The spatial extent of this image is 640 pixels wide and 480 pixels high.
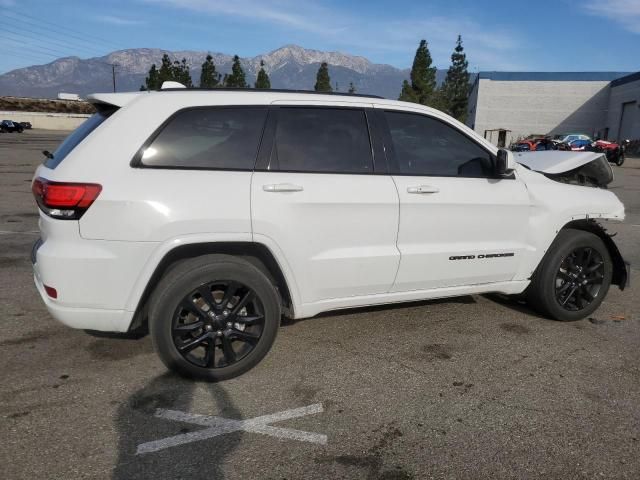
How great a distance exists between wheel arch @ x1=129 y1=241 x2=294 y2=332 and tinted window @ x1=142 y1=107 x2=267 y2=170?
503mm

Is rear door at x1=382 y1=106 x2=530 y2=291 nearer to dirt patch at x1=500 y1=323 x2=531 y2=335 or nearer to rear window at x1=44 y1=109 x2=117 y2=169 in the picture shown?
dirt patch at x1=500 y1=323 x2=531 y2=335

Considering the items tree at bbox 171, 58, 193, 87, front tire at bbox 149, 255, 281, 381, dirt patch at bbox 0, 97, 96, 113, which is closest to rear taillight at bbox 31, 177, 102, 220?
front tire at bbox 149, 255, 281, 381

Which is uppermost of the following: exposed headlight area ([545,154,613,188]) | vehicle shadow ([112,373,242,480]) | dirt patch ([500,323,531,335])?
exposed headlight area ([545,154,613,188])

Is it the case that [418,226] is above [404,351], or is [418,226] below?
above

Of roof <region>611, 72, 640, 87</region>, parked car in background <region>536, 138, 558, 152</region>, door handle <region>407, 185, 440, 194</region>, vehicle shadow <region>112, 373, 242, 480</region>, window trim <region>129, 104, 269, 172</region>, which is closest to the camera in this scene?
vehicle shadow <region>112, 373, 242, 480</region>

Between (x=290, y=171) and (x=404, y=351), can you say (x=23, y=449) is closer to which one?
(x=290, y=171)

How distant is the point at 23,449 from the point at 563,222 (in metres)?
4.09

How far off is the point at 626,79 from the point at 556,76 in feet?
36.3

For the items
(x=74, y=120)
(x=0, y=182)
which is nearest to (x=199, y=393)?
(x=0, y=182)

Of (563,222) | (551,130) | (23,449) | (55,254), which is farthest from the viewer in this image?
(551,130)

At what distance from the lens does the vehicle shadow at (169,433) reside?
2471 mm

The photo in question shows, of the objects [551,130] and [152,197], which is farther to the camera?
[551,130]

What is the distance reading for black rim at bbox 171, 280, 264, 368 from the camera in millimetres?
3203

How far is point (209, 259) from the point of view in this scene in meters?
3.19
